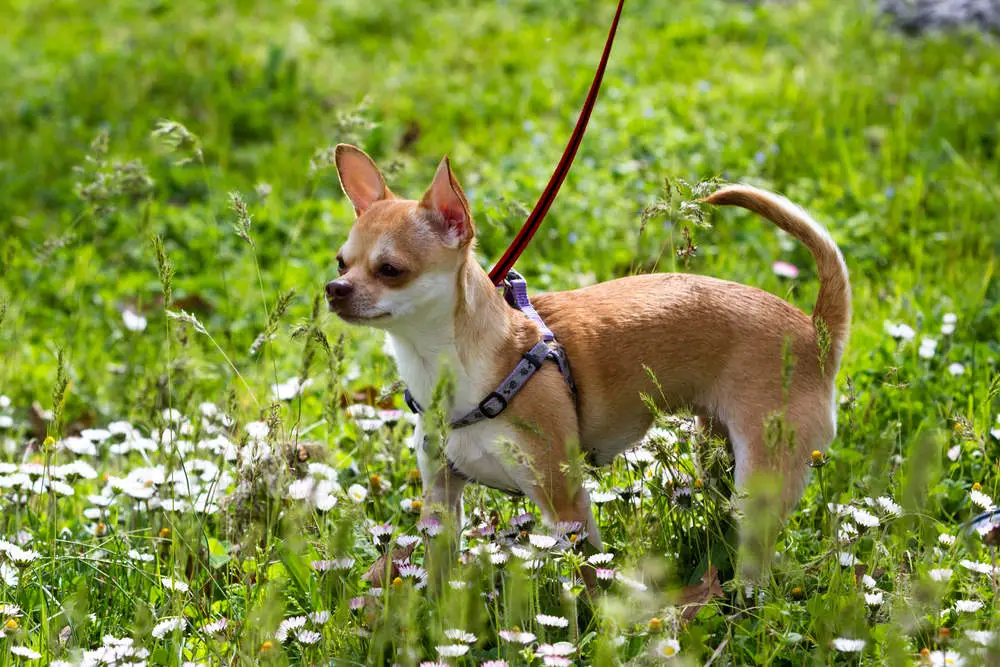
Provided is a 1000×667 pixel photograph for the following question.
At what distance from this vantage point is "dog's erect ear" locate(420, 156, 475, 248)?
2.70 meters

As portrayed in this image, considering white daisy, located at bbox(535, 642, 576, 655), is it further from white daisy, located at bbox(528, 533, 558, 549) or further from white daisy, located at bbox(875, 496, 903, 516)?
white daisy, located at bbox(875, 496, 903, 516)

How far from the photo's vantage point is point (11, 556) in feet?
9.18

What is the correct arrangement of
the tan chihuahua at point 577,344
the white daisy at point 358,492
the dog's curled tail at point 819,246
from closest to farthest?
1. the tan chihuahua at point 577,344
2. the dog's curled tail at point 819,246
3. the white daisy at point 358,492

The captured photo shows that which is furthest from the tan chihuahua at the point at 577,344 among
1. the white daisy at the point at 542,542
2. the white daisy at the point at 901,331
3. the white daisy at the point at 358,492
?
the white daisy at the point at 901,331

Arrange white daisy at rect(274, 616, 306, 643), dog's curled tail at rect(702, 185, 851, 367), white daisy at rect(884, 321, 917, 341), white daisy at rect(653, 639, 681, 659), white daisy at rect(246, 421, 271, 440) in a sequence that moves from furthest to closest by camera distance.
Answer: white daisy at rect(884, 321, 917, 341) < white daisy at rect(246, 421, 271, 440) < dog's curled tail at rect(702, 185, 851, 367) < white daisy at rect(274, 616, 306, 643) < white daisy at rect(653, 639, 681, 659)

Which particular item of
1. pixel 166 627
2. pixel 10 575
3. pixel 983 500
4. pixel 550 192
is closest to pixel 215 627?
pixel 166 627

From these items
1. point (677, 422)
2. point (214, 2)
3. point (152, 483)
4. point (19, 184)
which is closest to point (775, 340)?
point (677, 422)

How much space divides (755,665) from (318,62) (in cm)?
617

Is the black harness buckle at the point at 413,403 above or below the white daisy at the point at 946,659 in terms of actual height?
above

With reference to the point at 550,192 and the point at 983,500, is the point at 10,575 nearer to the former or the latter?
the point at 550,192

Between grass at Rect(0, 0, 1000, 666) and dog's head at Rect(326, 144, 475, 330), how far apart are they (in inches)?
7.3

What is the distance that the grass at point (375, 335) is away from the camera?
260 cm

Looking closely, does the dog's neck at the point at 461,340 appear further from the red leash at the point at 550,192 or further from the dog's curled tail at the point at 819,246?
the dog's curled tail at the point at 819,246

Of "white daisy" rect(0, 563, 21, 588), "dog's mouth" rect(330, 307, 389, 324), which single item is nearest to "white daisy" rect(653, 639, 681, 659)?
"dog's mouth" rect(330, 307, 389, 324)
